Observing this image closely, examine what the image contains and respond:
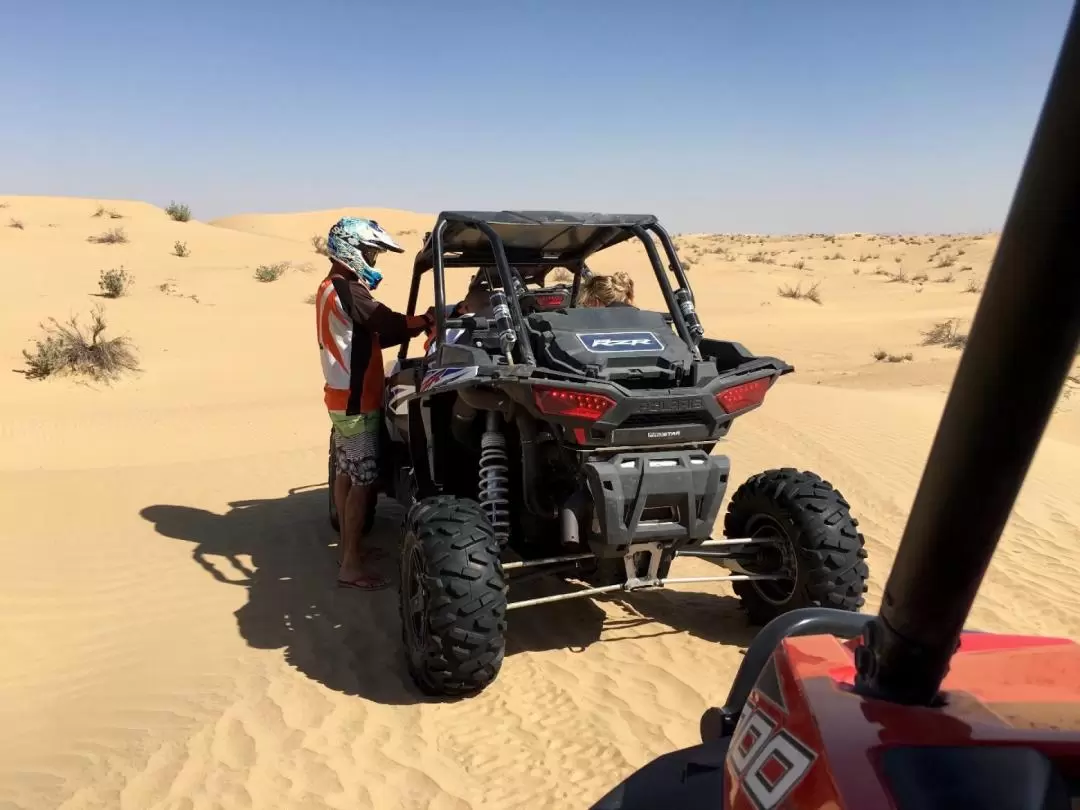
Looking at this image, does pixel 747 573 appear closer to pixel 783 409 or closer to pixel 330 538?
pixel 330 538

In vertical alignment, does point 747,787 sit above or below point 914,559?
below

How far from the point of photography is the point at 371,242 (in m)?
5.09

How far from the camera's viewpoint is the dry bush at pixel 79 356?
11.5 meters

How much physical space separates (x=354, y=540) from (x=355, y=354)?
3.81ft

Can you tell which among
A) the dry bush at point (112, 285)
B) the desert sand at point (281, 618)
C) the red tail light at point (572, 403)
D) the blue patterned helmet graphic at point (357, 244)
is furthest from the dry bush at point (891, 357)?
the dry bush at point (112, 285)

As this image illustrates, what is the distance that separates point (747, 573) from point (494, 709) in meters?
1.49

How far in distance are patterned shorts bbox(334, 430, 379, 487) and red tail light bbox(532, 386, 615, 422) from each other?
1.99m

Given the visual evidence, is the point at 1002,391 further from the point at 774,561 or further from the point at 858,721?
the point at 774,561

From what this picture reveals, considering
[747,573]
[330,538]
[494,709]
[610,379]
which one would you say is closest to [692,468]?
[610,379]

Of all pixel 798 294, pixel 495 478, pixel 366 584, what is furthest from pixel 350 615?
pixel 798 294

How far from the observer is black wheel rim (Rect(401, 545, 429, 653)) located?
3.71 metres

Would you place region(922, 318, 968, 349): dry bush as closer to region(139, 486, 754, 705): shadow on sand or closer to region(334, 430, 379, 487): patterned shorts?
region(139, 486, 754, 705): shadow on sand

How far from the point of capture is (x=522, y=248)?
217 inches

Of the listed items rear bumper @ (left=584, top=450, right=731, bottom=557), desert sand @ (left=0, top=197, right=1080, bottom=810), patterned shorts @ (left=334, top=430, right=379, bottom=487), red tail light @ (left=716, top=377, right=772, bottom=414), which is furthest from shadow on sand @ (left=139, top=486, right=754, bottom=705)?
red tail light @ (left=716, top=377, right=772, bottom=414)
